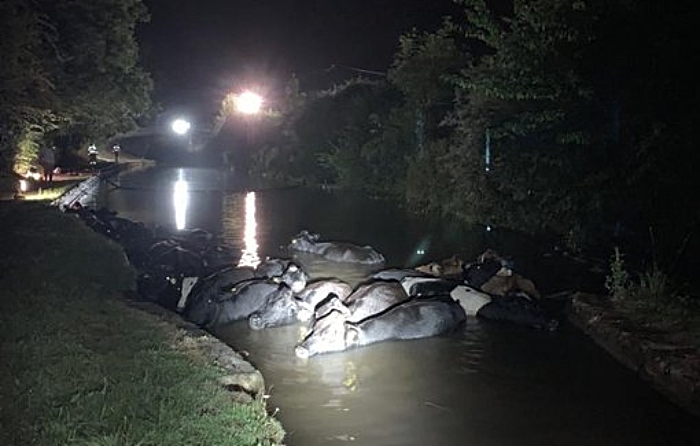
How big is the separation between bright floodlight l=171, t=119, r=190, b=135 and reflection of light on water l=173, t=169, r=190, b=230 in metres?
32.5

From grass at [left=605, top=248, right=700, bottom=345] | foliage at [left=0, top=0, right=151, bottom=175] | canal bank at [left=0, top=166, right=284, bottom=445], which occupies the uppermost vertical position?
foliage at [left=0, top=0, right=151, bottom=175]

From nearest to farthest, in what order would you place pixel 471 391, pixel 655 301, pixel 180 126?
pixel 471 391 → pixel 655 301 → pixel 180 126

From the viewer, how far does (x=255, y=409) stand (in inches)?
312

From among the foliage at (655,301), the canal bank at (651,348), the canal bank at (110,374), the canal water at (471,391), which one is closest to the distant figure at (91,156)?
the canal water at (471,391)

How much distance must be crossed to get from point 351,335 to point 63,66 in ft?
74.7

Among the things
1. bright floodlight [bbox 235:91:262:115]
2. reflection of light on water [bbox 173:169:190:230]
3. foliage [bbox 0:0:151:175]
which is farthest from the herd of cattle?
bright floodlight [bbox 235:91:262:115]

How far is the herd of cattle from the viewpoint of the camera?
12.6m

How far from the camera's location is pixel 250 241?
2336cm

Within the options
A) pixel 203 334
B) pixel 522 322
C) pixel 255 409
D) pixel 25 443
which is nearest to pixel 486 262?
pixel 522 322

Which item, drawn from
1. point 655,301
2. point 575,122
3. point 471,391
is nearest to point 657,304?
point 655,301

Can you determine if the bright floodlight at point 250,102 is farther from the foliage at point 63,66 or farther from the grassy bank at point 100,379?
the grassy bank at point 100,379

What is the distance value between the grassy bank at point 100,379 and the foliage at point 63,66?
1300 centimetres

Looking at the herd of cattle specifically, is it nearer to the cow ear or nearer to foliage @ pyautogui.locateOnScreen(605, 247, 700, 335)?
the cow ear

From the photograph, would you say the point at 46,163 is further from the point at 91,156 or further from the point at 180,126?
the point at 180,126
